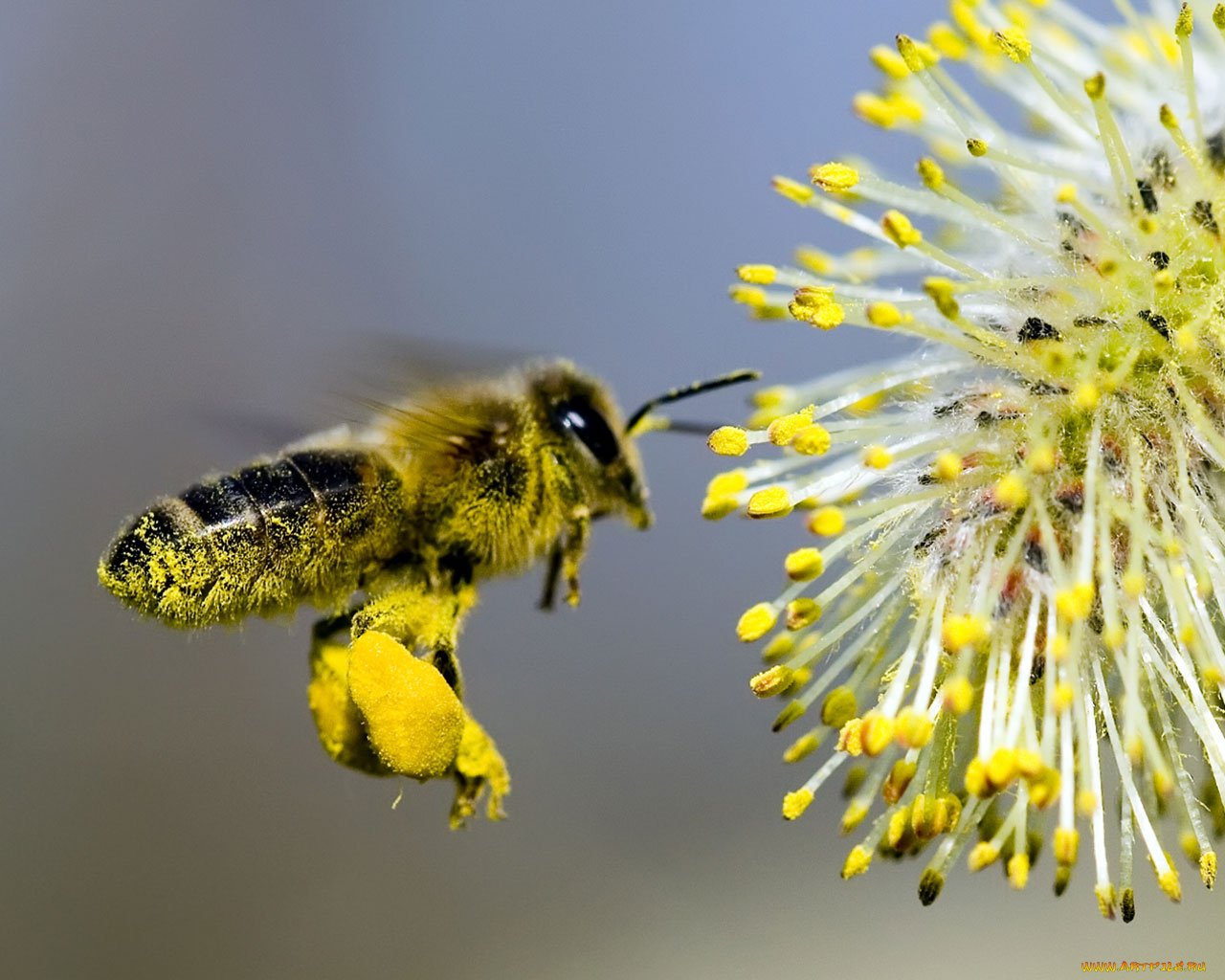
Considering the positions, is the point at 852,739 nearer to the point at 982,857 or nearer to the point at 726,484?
the point at 982,857

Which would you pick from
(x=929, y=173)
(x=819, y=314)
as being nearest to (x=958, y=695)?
(x=819, y=314)

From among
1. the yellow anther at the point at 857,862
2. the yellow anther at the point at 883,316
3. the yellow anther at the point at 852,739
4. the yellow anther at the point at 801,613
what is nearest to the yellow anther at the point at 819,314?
the yellow anther at the point at 883,316

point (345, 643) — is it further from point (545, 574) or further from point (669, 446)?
point (669, 446)

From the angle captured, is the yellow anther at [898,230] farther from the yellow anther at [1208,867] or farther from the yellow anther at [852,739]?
the yellow anther at [1208,867]

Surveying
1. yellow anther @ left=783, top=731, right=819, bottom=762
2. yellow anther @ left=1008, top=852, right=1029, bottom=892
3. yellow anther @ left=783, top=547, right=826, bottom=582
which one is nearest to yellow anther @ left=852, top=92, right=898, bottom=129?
yellow anther @ left=783, top=547, right=826, bottom=582

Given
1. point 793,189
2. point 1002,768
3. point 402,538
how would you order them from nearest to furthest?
point 1002,768 < point 402,538 < point 793,189

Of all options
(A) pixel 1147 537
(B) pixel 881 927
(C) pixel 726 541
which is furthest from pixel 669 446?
(A) pixel 1147 537
